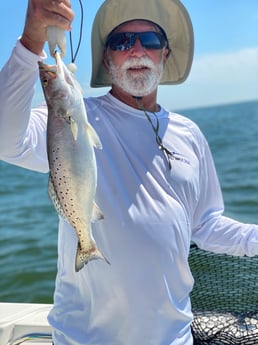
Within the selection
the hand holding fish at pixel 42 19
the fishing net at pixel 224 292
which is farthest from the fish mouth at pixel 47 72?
the fishing net at pixel 224 292

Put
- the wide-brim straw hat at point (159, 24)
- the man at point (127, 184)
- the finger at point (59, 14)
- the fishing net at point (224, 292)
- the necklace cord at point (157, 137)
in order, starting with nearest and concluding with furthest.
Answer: the finger at point (59, 14)
the man at point (127, 184)
the necklace cord at point (157, 137)
the wide-brim straw hat at point (159, 24)
the fishing net at point (224, 292)

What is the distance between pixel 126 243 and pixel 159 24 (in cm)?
120

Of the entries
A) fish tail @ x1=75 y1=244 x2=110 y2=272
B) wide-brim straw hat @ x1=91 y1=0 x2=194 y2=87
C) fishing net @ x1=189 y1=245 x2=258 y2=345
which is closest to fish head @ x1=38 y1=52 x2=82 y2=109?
fish tail @ x1=75 y1=244 x2=110 y2=272

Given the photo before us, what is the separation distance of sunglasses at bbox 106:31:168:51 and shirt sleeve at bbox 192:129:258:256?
565mm

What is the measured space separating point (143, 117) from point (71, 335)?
104 cm

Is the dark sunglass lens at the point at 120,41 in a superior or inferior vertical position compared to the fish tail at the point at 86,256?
superior

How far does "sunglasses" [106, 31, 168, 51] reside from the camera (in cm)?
249

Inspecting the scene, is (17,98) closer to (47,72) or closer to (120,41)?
(47,72)

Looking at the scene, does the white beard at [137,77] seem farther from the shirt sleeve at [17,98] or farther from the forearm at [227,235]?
the forearm at [227,235]

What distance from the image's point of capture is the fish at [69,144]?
181cm

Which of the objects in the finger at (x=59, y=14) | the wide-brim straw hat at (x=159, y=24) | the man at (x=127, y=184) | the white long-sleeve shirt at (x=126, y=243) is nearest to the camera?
the finger at (x=59, y=14)

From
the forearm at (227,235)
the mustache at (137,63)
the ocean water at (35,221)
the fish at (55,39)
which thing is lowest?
the ocean water at (35,221)

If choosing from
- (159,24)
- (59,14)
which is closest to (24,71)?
(59,14)

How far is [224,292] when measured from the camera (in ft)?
11.5
